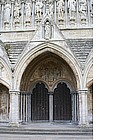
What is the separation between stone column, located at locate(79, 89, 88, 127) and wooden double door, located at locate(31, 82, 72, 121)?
305 centimetres

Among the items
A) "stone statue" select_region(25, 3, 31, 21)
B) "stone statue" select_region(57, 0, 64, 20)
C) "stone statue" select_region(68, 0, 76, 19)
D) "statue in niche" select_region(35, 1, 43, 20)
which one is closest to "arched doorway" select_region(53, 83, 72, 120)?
"stone statue" select_region(57, 0, 64, 20)

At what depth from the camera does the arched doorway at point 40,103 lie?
18500 mm

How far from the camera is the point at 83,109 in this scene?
1533cm

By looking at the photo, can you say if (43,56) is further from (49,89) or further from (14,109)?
(14,109)

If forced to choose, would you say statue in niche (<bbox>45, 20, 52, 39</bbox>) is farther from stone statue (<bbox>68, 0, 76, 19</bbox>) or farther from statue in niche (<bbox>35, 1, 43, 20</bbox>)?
stone statue (<bbox>68, 0, 76, 19</bbox>)

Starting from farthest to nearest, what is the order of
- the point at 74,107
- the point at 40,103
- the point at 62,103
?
the point at 40,103
the point at 62,103
the point at 74,107

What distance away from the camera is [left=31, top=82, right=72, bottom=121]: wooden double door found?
18.4 m

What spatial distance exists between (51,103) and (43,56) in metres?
3.63

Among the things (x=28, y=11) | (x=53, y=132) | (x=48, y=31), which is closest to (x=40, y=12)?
(x=28, y=11)

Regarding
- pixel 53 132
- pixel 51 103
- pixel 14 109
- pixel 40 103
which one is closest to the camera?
pixel 53 132

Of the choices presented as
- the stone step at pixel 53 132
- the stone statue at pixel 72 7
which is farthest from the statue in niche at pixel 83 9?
the stone step at pixel 53 132
